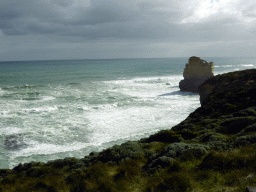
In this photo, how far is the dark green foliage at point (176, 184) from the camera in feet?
16.8

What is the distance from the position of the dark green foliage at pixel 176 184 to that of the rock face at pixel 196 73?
38.2 metres

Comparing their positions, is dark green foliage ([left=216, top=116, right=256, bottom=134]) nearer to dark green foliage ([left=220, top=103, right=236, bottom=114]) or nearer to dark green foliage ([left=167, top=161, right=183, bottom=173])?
dark green foliage ([left=220, top=103, right=236, bottom=114])

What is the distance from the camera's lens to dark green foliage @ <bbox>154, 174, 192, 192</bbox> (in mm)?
5113

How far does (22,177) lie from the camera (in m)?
7.92

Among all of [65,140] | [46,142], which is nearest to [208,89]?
[65,140]

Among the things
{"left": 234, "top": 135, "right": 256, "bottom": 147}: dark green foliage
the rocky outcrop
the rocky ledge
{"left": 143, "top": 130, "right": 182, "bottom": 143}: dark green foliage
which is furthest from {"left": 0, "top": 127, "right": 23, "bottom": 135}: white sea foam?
{"left": 234, "top": 135, "right": 256, "bottom": 147}: dark green foliage

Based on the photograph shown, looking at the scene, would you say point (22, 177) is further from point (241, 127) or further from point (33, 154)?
point (241, 127)

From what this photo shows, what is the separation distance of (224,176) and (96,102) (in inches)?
1107

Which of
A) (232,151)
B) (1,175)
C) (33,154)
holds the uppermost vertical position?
(232,151)

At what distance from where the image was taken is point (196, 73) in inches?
1681

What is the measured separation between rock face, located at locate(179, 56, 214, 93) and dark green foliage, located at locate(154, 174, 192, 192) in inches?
1506

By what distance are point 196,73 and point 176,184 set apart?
1578 inches

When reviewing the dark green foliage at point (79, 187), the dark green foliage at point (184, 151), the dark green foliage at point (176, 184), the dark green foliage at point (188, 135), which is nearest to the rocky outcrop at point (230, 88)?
the dark green foliage at point (188, 135)

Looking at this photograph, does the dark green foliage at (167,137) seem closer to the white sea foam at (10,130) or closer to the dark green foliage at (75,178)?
the dark green foliage at (75,178)
